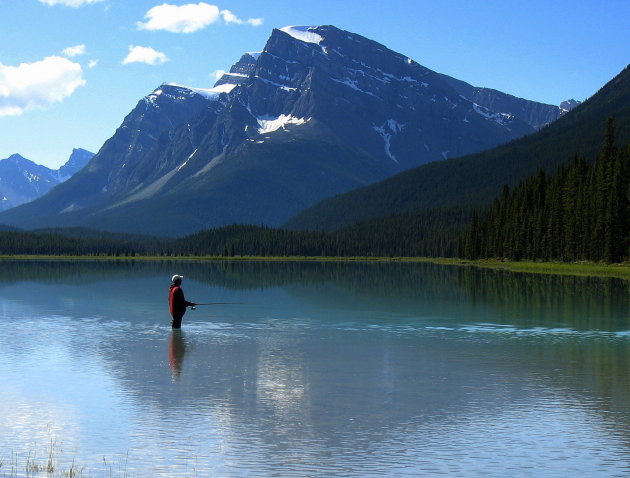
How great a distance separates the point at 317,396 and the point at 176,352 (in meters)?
12.1

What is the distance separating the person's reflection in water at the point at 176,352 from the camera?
31019 millimetres

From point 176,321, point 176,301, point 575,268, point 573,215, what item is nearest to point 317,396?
point 176,301

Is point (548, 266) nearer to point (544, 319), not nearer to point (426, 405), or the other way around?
point (544, 319)

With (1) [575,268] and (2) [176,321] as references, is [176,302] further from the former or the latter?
(1) [575,268]

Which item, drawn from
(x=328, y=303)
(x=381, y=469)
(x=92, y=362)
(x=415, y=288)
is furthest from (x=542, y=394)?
(x=415, y=288)

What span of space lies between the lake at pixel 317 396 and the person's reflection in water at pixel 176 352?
8.7 inches

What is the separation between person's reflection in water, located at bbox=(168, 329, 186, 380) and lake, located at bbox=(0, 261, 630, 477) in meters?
0.22

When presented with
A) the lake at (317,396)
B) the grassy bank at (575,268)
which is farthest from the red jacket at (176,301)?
the grassy bank at (575,268)

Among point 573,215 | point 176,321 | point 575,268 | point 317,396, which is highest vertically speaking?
point 573,215

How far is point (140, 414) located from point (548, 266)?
12383cm

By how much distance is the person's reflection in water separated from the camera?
31.0 m

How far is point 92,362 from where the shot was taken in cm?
3322

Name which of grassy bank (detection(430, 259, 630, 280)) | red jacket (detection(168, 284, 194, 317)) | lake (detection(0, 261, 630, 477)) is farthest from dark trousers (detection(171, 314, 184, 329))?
grassy bank (detection(430, 259, 630, 280))

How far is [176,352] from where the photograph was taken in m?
36.2
